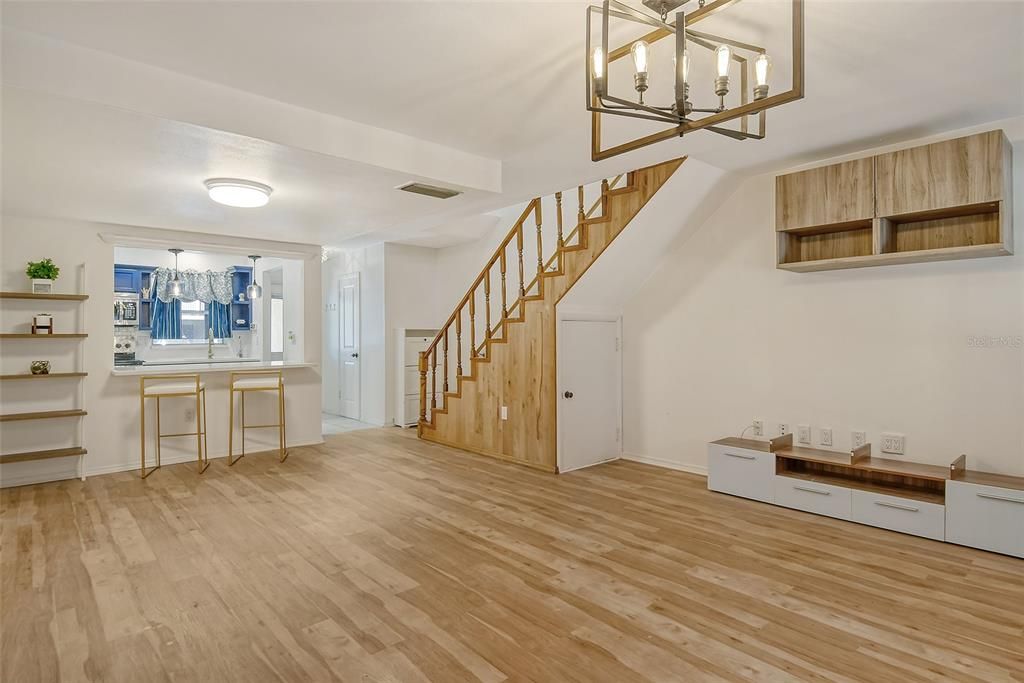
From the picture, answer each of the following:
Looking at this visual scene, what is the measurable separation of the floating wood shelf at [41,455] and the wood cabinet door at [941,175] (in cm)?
653

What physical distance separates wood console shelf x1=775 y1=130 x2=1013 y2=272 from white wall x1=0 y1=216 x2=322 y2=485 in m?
5.61

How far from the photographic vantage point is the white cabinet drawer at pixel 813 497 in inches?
139

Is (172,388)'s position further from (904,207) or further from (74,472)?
(904,207)

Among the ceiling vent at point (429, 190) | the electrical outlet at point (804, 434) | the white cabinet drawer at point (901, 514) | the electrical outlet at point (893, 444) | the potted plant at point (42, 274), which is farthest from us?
the potted plant at point (42, 274)

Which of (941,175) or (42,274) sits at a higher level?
(941,175)

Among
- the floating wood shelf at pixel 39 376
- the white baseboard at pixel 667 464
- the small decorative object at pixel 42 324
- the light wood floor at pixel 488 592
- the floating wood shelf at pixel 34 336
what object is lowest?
the light wood floor at pixel 488 592

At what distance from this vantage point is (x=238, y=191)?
3791 millimetres

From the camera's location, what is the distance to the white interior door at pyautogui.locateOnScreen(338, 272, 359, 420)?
25.9 feet

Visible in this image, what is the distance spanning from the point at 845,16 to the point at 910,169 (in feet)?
5.24

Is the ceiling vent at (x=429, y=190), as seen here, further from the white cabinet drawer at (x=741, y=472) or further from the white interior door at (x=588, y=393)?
the white cabinet drawer at (x=741, y=472)

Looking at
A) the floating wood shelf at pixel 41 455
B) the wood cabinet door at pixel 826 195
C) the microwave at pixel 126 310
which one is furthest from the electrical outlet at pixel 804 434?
the microwave at pixel 126 310

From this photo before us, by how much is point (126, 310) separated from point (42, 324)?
9.95 feet

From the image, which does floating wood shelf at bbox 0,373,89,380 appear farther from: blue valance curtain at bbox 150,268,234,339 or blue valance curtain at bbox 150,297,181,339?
blue valance curtain at bbox 150,297,181,339

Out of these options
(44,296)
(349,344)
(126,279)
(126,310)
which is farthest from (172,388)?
(126,279)
